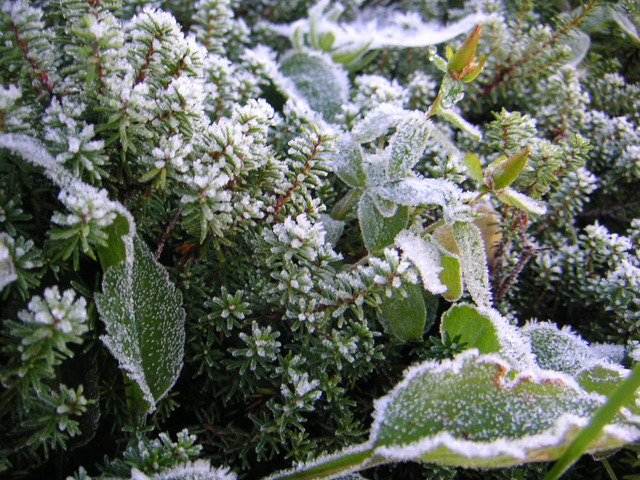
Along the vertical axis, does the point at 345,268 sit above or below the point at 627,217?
above

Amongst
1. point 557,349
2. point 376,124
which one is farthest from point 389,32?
point 557,349

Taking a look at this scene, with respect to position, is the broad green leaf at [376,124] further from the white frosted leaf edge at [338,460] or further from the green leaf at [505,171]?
the white frosted leaf edge at [338,460]

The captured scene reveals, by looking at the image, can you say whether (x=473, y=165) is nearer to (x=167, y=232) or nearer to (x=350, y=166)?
(x=350, y=166)

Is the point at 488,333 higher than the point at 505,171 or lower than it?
lower

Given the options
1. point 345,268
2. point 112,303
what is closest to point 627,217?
point 345,268

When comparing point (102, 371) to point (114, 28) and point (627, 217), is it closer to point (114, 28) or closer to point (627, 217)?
point (114, 28)

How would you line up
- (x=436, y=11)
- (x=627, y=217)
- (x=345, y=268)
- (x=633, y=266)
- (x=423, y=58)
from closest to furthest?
(x=345, y=268) < (x=633, y=266) < (x=627, y=217) < (x=423, y=58) < (x=436, y=11)

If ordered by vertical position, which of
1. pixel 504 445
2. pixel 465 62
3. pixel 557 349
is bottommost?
pixel 557 349
